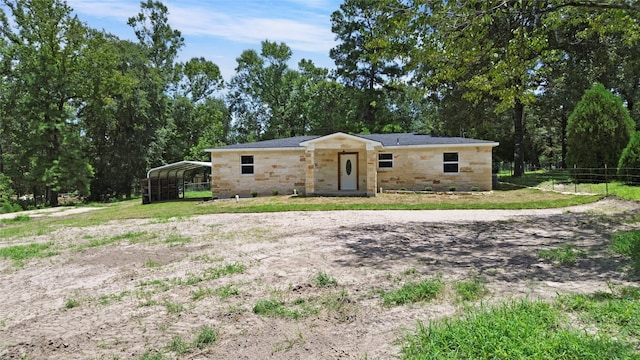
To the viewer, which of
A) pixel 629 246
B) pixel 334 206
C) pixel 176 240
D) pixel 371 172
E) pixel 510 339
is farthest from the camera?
pixel 371 172

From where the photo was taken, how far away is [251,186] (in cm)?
2052

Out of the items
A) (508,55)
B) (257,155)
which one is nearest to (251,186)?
(257,155)

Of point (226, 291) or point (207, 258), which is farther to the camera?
point (207, 258)

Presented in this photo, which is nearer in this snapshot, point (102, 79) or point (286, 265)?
point (286, 265)

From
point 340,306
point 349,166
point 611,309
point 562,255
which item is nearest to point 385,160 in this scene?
point 349,166

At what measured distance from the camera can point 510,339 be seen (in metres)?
3.04

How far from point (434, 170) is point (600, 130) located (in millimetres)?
7104

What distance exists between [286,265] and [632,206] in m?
10.2

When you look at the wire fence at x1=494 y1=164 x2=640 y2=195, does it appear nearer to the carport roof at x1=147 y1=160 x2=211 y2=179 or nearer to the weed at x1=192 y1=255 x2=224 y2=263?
the weed at x1=192 y1=255 x2=224 y2=263

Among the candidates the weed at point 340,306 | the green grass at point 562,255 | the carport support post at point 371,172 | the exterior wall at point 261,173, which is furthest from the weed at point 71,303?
the exterior wall at point 261,173

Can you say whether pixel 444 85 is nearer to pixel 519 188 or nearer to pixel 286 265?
pixel 519 188

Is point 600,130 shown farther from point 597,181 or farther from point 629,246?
Result: point 629,246

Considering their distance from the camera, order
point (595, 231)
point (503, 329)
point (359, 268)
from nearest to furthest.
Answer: point (503, 329), point (359, 268), point (595, 231)

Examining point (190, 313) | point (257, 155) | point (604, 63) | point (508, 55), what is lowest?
point (190, 313)
